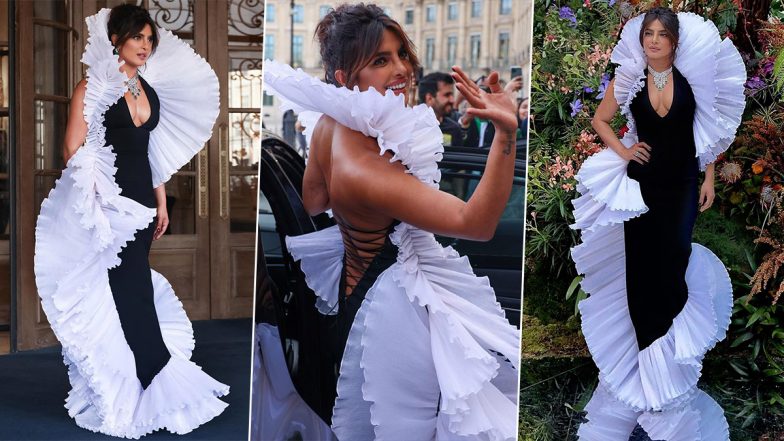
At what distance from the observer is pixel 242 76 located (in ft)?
16.8

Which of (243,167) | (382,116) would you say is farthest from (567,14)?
(243,167)

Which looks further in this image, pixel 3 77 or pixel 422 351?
pixel 3 77

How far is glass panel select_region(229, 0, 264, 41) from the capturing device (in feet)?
16.8

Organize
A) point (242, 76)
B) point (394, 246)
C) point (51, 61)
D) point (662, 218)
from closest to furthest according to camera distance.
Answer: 1. point (394, 246)
2. point (662, 218)
3. point (51, 61)
4. point (242, 76)

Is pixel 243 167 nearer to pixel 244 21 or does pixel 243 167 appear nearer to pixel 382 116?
pixel 244 21

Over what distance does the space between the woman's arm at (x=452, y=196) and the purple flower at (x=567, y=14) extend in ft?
4.80

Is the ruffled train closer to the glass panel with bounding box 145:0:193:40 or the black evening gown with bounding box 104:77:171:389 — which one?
the black evening gown with bounding box 104:77:171:389

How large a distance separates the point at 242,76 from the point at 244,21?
323mm

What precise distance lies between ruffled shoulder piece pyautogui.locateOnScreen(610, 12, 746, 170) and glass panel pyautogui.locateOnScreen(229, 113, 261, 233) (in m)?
2.64

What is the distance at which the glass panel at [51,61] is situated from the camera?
463cm

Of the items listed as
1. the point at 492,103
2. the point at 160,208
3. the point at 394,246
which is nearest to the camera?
the point at 492,103

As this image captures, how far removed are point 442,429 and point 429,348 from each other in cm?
24

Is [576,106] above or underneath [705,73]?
underneath

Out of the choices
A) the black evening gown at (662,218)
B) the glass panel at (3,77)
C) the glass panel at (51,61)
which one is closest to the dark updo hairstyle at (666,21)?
the black evening gown at (662,218)
